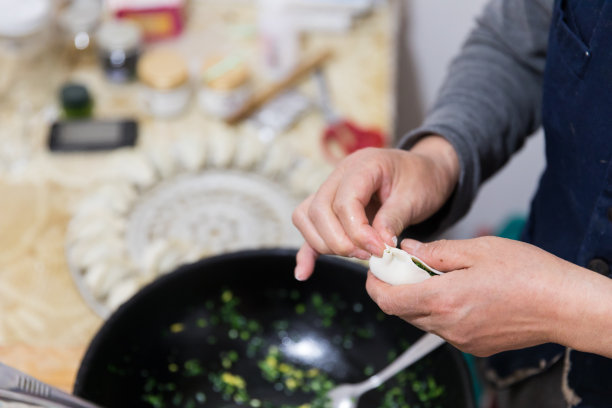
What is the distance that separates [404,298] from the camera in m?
0.57

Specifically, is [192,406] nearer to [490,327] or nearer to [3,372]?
[3,372]

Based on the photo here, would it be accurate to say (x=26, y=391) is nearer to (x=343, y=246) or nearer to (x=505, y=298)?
(x=343, y=246)

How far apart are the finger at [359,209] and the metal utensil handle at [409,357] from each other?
0.18 metres

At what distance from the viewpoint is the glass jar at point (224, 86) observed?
4.08 ft

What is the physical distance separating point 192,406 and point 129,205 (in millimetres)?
372

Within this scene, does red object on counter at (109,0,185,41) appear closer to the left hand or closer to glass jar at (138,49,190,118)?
glass jar at (138,49,190,118)

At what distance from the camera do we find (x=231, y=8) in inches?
60.9

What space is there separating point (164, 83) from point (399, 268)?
78cm

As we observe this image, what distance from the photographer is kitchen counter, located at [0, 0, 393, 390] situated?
3.13 ft

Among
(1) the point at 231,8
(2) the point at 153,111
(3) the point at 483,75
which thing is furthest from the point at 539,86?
(1) the point at 231,8

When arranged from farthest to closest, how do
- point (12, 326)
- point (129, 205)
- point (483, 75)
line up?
point (129, 205)
point (12, 326)
point (483, 75)

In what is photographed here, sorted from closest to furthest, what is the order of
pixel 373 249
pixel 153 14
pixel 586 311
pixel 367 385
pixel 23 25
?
1. pixel 586 311
2. pixel 373 249
3. pixel 367 385
4. pixel 23 25
5. pixel 153 14

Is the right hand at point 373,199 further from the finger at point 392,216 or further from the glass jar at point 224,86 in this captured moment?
the glass jar at point 224,86

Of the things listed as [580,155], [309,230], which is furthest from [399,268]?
[580,155]
